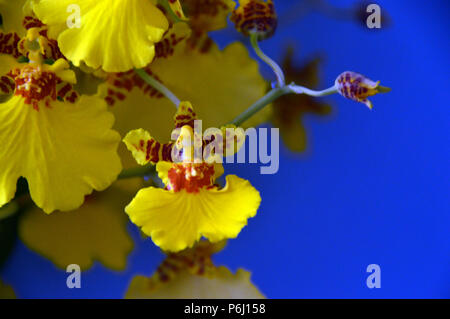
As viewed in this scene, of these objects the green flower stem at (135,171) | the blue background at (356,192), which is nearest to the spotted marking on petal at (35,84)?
the green flower stem at (135,171)

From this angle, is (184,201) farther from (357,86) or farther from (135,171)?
(357,86)

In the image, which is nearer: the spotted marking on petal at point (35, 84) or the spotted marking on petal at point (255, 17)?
the spotted marking on petal at point (35, 84)

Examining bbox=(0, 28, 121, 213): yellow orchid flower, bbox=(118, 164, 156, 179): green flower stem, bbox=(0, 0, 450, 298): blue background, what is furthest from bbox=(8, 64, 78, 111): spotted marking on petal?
bbox=(0, 0, 450, 298): blue background

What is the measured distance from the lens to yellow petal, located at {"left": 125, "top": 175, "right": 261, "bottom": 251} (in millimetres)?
448

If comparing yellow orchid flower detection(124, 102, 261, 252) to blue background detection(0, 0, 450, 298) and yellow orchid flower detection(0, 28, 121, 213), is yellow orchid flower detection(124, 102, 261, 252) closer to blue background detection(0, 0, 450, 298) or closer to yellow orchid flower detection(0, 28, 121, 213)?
yellow orchid flower detection(0, 28, 121, 213)

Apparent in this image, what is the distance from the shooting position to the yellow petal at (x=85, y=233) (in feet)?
1.95

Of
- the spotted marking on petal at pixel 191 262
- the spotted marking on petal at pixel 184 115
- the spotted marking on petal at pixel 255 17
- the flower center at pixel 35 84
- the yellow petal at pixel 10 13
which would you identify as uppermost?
the spotted marking on petal at pixel 255 17

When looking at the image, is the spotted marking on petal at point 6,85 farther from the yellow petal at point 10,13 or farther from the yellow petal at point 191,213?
the yellow petal at point 191,213

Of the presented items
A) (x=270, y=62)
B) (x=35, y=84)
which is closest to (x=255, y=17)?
(x=270, y=62)

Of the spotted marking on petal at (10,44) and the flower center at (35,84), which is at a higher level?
the spotted marking on petal at (10,44)

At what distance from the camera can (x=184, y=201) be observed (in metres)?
0.47

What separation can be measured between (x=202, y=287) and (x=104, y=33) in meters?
0.33

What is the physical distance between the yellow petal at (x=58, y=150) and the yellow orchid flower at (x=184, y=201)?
0.12 ft
